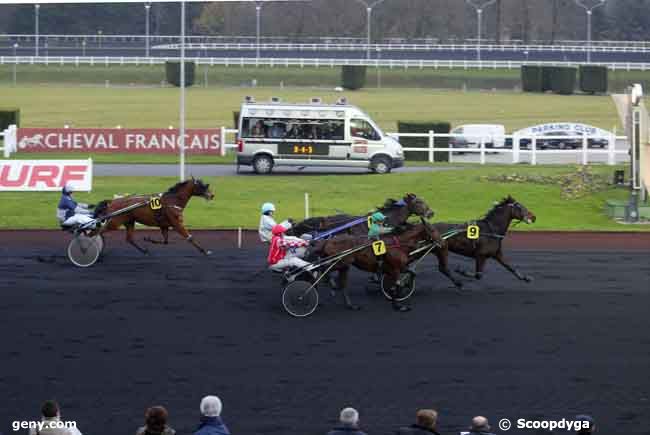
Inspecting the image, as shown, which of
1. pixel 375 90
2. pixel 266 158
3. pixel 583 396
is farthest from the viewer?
pixel 375 90

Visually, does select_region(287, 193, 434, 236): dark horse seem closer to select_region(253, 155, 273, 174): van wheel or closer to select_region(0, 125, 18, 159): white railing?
select_region(253, 155, 273, 174): van wheel

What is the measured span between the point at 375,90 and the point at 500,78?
310 inches

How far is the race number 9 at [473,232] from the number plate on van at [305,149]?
14.3m

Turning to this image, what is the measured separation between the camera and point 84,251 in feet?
59.8

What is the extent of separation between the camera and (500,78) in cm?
7075

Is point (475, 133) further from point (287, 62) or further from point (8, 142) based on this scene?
point (287, 62)

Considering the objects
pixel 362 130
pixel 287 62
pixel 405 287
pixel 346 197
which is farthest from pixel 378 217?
pixel 287 62

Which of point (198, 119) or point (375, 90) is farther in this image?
point (375, 90)

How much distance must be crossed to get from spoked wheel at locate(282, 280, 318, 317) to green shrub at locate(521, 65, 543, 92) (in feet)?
179

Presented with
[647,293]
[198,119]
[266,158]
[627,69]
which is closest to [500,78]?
[627,69]

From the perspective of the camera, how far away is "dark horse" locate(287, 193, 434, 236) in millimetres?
16672

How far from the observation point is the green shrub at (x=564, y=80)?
219 ft

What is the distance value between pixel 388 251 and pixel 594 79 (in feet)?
176

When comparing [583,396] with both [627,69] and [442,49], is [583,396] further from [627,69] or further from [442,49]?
[442,49]
